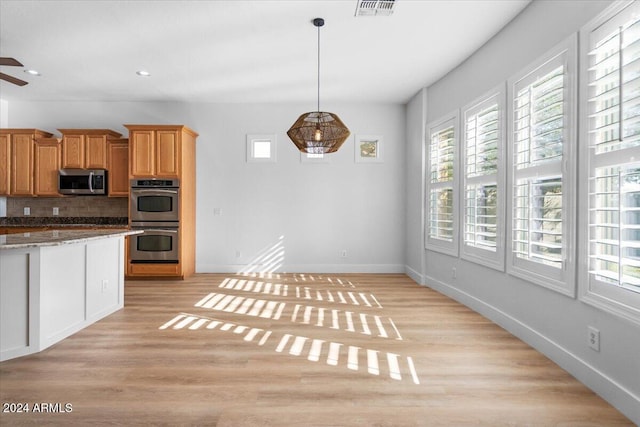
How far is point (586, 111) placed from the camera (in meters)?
2.29

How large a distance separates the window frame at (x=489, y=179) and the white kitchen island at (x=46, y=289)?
3.87 m

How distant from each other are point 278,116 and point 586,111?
4.70 meters

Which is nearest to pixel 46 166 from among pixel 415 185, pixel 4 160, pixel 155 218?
pixel 4 160

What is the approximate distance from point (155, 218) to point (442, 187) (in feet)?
14.3

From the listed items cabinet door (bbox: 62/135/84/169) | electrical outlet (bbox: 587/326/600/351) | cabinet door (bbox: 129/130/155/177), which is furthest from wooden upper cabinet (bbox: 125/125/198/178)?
electrical outlet (bbox: 587/326/600/351)

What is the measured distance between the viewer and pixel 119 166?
561 centimetres

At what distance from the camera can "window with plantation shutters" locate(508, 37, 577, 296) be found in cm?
247

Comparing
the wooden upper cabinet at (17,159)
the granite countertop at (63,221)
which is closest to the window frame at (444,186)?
the granite countertop at (63,221)

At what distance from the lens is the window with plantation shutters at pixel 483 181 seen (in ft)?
11.2

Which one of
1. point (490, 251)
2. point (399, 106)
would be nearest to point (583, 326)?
point (490, 251)

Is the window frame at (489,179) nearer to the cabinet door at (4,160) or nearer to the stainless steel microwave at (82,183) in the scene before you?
the stainless steel microwave at (82,183)

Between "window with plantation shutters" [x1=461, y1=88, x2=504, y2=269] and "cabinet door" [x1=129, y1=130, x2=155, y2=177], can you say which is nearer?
"window with plantation shutters" [x1=461, y1=88, x2=504, y2=269]

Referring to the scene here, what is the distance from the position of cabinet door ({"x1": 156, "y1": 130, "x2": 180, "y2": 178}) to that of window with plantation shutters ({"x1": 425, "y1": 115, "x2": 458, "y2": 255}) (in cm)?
391

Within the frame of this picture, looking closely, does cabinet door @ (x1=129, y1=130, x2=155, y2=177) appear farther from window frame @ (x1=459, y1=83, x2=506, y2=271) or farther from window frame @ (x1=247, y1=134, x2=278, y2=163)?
window frame @ (x1=459, y1=83, x2=506, y2=271)
